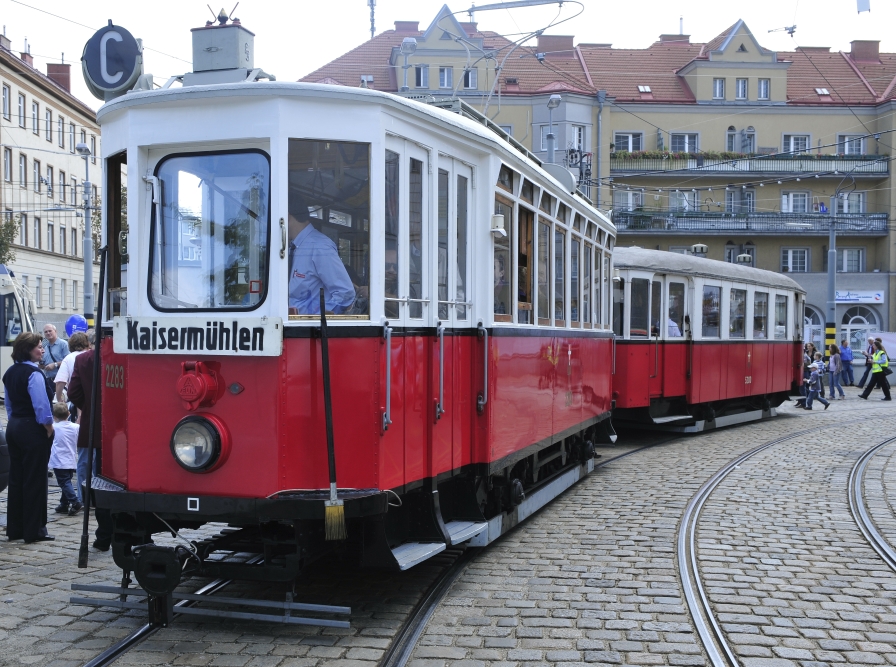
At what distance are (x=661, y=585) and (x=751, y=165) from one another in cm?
4409

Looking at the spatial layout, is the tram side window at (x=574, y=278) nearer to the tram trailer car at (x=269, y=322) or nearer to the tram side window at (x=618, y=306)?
the tram trailer car at (x=269, y=322)

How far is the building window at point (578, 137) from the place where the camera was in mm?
45322

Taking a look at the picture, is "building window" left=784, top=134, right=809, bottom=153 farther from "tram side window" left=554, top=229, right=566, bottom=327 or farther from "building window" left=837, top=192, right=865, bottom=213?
"tram side window" left=554, top=229, right=566, bottom=327

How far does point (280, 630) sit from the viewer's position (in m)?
5.72

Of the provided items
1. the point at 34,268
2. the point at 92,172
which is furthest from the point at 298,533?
the point at 92,172

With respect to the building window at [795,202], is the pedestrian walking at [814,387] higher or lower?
lower

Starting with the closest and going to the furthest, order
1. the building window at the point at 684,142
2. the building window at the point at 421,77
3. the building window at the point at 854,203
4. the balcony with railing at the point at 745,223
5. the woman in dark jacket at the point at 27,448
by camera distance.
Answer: the woman in dark jacket at the point at 27,448, the building window at the point at 421,77, the balcony with railing at the point at 745,223, the building window at the point at 684,142, the building window at the point at 854,203

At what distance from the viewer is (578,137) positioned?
150 feet

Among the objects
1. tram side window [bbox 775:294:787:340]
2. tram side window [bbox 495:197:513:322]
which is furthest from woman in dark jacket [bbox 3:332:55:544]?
tram side window [bbox 775:294:787:340]

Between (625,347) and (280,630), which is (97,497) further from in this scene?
(625,347)

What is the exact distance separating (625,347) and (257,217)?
1019 centimetres

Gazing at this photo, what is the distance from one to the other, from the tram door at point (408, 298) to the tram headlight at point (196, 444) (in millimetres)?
968

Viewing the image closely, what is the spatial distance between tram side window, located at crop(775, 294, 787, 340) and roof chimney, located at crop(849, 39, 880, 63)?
3752cm

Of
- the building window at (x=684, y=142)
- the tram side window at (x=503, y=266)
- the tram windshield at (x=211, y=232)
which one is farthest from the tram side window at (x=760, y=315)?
the building window at (x=684, y=142)
